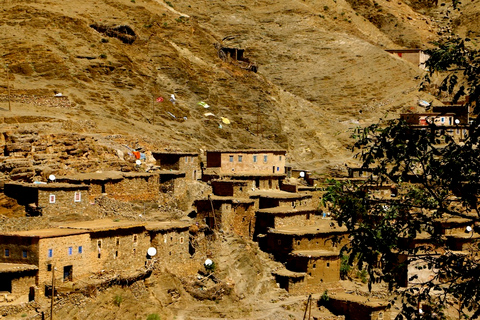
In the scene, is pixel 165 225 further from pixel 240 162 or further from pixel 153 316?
pixel 240 162

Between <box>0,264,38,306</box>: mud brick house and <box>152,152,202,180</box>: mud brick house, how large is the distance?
1506 centimetres

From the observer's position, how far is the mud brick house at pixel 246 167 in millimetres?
43719

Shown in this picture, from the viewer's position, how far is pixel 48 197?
31109mm

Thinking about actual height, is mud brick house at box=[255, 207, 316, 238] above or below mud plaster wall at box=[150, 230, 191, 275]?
above

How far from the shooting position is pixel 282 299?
34438 mm

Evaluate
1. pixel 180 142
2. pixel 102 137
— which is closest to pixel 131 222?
pixel 102 137

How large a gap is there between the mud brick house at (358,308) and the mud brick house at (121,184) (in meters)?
10.9

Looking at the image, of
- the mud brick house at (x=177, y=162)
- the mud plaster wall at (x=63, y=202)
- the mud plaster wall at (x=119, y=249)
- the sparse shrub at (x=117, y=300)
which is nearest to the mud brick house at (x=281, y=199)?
the mud brick house at (x=177, y=162)

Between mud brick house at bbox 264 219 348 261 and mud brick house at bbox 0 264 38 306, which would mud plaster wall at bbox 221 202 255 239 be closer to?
mud brick house at bbox 264 219 348 261

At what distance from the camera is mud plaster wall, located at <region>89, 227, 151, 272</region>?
29.4 metres

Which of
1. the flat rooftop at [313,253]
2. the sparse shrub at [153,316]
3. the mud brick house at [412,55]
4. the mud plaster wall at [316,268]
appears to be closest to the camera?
the sparse shrub at [153,316]

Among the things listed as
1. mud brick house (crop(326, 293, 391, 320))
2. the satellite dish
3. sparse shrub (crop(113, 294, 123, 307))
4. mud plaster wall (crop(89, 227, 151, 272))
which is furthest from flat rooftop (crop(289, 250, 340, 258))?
sparse shrub (crop(113, 294, 123, 307))

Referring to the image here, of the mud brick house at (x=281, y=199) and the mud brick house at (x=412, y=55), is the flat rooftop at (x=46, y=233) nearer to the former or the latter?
the mud brick house at (x=281, y=199)

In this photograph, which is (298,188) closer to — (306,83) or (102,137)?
(102,137)
